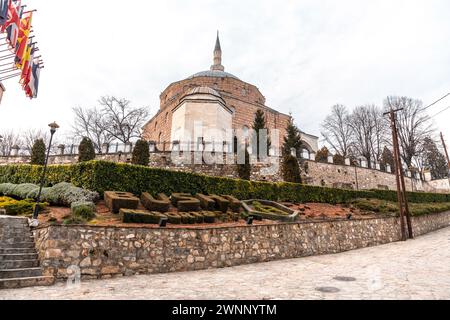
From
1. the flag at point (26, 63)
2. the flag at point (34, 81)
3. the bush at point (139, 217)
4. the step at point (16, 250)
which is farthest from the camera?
the flag at point (34, 81)

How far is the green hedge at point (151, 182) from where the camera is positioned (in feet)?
37.6

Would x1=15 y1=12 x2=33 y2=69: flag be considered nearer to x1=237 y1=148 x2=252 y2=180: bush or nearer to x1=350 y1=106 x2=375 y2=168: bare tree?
x1=237 y1=148 x2=252 y2=180: bush

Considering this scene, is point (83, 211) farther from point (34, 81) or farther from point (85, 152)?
point (85, 152)

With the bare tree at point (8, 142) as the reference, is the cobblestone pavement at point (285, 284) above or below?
below

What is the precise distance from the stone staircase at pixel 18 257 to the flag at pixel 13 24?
7458 millimetres

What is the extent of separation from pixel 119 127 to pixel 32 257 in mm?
27023

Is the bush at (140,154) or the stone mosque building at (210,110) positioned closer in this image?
the bush at (140,154)

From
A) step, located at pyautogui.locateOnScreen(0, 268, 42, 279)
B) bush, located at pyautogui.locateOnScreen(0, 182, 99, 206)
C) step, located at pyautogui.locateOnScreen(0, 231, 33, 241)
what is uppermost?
bush, located at pyautogui.locateOnScreen(0, 182, 99, 206)

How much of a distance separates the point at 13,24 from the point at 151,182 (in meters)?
8.48

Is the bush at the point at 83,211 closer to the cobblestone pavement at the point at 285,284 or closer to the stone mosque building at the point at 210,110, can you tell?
the cobblestone pavement at the point at 285,284

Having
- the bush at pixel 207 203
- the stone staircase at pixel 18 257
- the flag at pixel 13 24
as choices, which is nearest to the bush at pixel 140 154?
the bush at pixel 207 203

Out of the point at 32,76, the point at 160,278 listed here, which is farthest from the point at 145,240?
the point at 32,76

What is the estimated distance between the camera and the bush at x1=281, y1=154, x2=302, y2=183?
63.2 feet

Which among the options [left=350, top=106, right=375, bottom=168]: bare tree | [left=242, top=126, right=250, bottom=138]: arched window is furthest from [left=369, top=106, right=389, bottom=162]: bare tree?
[left=242, top=126, right=250, bottom=138]: arched window
